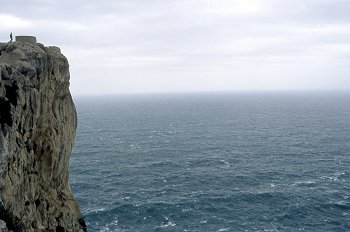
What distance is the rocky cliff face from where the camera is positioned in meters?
28.8

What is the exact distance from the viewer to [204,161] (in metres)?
113

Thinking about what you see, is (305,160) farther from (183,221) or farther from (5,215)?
(5,215)

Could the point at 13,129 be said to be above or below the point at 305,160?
above

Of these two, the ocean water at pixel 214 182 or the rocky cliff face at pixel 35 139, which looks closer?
the rocky cliff face at pixel 35 139

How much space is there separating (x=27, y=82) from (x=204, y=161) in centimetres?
8588

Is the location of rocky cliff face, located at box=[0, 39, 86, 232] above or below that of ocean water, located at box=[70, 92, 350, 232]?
above

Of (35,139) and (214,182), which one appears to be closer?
(35,139)

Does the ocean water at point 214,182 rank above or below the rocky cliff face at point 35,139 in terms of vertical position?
below

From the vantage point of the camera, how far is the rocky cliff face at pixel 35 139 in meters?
28.8

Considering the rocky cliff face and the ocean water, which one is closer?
the rocky cliff face

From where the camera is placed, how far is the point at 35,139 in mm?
35344

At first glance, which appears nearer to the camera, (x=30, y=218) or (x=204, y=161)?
(x=30, y=218)

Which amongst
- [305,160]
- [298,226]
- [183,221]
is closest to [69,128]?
[183,221]

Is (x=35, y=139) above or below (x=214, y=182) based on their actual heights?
above
